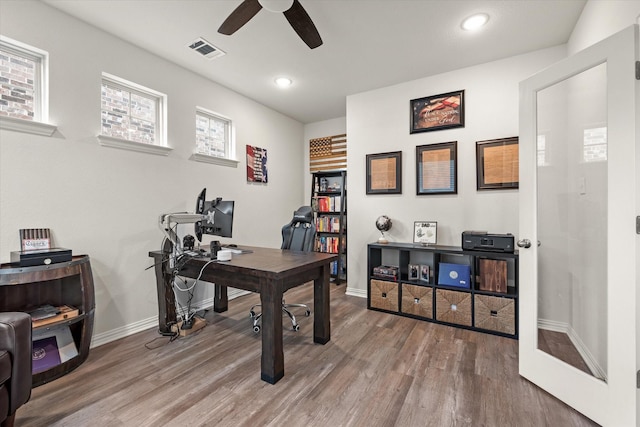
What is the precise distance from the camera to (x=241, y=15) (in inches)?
75.5

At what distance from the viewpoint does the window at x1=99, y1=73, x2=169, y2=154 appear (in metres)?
2.59

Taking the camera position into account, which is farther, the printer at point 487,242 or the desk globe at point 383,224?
the desk globe at point 383,224

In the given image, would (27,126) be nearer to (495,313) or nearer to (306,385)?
(306,385)

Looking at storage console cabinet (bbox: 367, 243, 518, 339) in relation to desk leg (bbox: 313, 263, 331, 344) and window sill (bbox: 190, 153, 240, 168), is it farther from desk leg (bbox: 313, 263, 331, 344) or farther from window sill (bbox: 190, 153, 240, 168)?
window sill (bbox: 190, 153, 240, 168)

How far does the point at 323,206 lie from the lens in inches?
185

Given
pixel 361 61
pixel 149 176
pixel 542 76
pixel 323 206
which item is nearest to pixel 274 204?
pixel 323 206

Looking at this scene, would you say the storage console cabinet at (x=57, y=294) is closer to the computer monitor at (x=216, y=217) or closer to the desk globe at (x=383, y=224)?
the computer monitor at (x=216, y=217)

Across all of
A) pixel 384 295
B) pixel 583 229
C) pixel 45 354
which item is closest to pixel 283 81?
pixel 384 295


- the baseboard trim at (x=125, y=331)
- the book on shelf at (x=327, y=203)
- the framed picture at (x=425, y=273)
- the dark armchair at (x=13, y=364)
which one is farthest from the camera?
the book on shelf at (x=327, y=203)

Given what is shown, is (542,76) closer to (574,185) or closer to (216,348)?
(574,185)

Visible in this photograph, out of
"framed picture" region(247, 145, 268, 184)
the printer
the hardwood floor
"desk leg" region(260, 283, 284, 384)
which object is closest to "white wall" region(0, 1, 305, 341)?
"framed picture" region(247, 145, 268, 184)

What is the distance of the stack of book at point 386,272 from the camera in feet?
10.4

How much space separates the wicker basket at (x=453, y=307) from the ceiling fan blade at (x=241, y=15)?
2.93m

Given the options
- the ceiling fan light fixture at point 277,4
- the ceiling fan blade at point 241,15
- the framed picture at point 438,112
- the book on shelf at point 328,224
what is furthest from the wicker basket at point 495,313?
the ceiling fan blade at point 241,15
